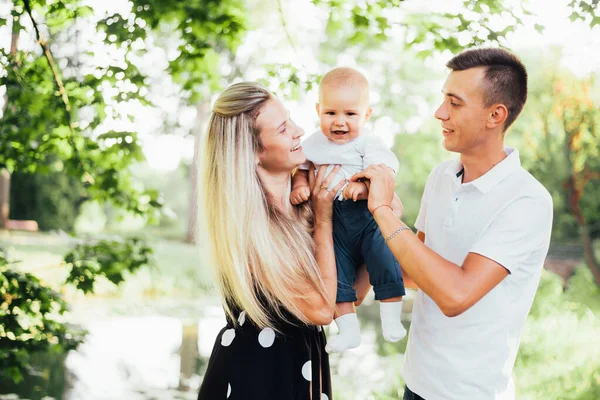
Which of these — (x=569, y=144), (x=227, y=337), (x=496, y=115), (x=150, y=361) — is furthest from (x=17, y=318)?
(x=569, y=144)

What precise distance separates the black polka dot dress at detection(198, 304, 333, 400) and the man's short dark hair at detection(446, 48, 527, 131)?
937mm

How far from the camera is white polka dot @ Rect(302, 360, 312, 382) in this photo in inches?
84.4

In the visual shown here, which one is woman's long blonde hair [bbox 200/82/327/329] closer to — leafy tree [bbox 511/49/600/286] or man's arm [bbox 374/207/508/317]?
man's arm [bbox 374/207/508/317]

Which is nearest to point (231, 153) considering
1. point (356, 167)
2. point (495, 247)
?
point (356, 167)

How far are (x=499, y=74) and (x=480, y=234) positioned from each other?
49 cm

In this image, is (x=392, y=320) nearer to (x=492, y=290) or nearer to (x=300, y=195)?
(x=492, y=290)

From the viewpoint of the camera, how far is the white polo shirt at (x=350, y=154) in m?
2.19

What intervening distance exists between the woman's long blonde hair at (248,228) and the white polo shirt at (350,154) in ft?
0.77

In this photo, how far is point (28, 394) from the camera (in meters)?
6.41

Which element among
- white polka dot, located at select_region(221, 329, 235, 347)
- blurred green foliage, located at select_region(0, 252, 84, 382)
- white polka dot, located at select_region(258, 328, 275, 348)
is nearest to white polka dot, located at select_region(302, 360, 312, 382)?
white polka dot, located at select_region(258, 328, 275, 348)

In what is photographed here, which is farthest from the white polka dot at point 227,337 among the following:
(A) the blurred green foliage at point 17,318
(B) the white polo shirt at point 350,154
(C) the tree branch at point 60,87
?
(C) the tree branch at point 60,87

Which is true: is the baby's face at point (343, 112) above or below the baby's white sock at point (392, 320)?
above

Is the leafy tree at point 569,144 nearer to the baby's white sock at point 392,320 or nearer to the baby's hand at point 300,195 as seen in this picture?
the baby's white sock at point 392,320

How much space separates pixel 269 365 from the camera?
213 centimetres
